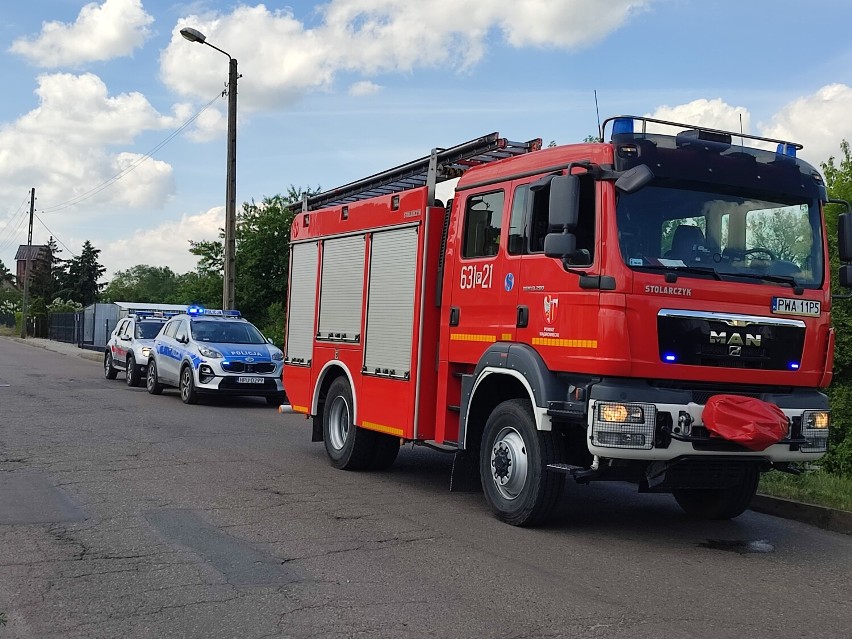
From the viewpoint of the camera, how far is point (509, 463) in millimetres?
7816

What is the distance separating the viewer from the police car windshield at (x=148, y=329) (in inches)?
904

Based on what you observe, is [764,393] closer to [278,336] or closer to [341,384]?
[341,384]

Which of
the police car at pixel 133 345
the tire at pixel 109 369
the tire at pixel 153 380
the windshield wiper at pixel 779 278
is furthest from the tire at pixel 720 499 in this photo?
the tire at pixel 109 369

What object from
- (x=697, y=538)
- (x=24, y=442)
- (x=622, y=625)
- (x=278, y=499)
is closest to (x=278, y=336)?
(x=24, y=442)

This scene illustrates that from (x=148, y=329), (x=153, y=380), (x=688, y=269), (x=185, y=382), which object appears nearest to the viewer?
(x=688, y=269)

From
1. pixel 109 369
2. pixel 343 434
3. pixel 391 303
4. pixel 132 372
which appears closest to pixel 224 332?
pixel 132 372

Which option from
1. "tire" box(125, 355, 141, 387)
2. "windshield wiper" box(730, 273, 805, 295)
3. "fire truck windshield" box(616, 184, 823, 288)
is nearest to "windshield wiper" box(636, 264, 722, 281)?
"fire truck windshield" box(616, 184, 823, 288)

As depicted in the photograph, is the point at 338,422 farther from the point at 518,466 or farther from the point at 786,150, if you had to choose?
the point at 786,150

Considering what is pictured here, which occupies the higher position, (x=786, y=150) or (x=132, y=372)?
(x=786, y=150)

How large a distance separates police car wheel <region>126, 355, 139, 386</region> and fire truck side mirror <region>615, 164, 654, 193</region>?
16815 millimetres

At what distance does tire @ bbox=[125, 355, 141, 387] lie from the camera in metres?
21.9

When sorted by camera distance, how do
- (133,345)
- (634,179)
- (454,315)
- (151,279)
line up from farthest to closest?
(151,279)
(133,345)
(454,315)
(634,179)

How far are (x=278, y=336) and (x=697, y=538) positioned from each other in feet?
62.5

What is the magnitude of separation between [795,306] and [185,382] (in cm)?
1314
